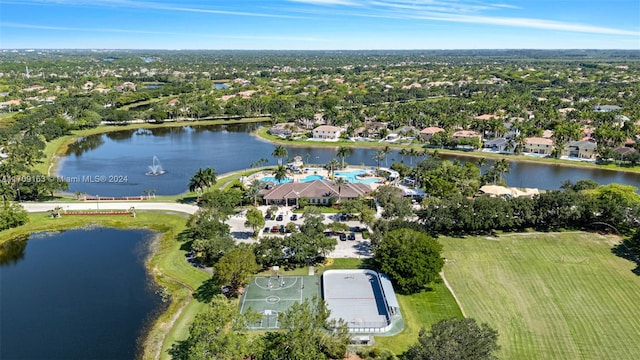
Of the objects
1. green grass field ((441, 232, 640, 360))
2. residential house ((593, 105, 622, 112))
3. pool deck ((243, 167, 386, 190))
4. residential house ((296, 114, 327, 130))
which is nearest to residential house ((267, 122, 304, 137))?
residential house ((296, 114, 327, 130))

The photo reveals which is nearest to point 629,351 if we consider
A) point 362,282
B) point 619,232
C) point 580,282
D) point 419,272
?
point 580,282

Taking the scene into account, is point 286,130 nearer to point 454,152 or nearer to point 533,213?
point 454,152

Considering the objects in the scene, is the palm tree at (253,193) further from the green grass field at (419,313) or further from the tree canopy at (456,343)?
the tree canopy at (456,343)

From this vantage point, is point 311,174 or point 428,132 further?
point 428,132

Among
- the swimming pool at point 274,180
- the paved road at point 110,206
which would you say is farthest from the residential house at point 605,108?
the paved road at point 110,206

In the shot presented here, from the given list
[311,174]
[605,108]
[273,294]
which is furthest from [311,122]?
[605,108]
